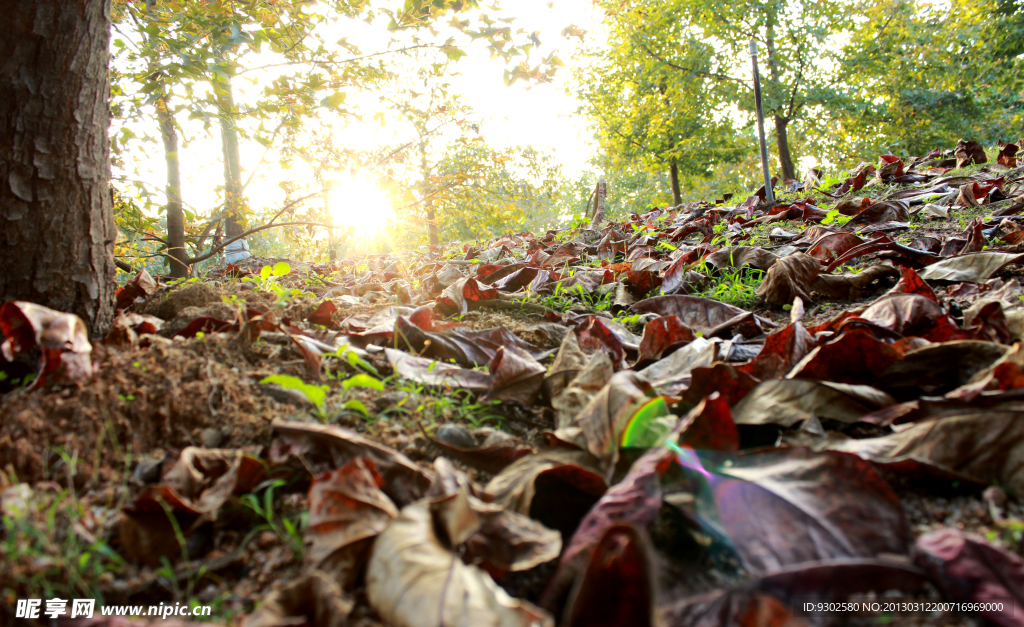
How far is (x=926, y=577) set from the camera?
2.16ft

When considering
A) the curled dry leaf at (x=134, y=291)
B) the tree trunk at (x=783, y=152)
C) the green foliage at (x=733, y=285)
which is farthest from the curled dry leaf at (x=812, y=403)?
the tree trunk at (x=783, y=152)

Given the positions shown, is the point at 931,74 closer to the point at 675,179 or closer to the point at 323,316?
the point at 675,179

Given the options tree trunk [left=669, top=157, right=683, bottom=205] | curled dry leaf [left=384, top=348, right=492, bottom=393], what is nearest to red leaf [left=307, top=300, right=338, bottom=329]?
curled dry leaf [left=384, top=348, right=492, bottom=393]

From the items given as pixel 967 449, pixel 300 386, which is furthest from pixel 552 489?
pixel 967 449

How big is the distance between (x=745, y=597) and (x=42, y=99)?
5.85ft

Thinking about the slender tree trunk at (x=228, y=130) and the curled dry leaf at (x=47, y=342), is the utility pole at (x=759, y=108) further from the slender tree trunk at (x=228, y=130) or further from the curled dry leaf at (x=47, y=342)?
the curled dry leaf at (x=47, y=342)

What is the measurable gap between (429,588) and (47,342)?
95 cm

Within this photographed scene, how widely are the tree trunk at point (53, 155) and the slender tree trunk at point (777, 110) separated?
406 inches

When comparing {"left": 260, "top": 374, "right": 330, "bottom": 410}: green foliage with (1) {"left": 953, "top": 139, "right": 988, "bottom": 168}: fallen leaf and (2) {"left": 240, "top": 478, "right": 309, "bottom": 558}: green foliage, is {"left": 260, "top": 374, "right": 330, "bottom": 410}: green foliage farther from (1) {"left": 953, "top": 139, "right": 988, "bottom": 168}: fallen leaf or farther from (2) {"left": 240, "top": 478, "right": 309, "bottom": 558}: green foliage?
(1) {"left": 953, "top": 139, "right": 988, "bottom": 168}: fallen leaf

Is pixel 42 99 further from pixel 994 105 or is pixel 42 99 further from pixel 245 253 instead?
pixel 994 105

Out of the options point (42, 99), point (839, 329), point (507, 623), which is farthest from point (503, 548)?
point (42, 99)

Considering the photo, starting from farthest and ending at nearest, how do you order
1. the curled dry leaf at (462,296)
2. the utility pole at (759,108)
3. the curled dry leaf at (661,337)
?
1. the utility pole at (759,108)
2. the curled dry leaf at (462,296)
3. the curled dry leaf at (661,337)

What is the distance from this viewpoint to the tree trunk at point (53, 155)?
4.19ft

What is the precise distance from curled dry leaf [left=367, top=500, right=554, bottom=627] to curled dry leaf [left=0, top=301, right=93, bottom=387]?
750 millimetres
